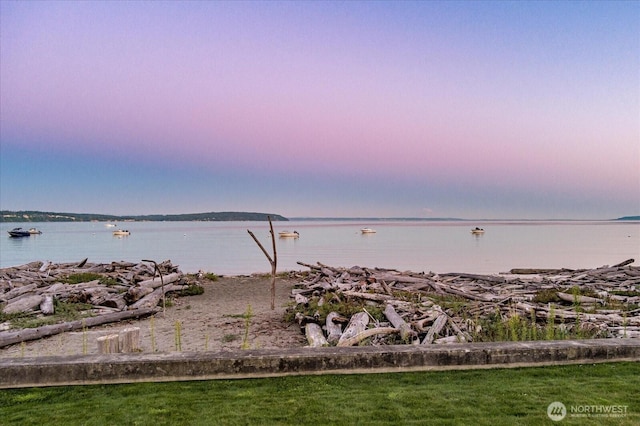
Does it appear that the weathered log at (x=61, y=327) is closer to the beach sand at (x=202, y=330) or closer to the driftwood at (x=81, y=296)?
the driftwood at (x=81, y=296)

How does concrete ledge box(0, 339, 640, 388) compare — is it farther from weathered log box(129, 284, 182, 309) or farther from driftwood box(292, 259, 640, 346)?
weathered log box(129, 284, 182, 309)

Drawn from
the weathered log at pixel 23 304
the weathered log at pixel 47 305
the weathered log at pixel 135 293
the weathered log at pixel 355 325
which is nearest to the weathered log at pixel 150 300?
the weathered log at pixel 135 293

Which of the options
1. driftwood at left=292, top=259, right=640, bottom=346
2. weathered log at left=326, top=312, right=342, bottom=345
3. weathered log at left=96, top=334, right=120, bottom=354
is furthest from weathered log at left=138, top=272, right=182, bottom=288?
weathered log at left=96, top=334, right=120, bottom=354

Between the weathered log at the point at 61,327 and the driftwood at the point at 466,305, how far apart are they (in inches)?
200

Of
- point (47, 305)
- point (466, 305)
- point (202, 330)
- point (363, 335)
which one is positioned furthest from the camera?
point (47, 305)

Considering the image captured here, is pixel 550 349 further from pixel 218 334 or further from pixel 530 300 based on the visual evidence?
pixel 530 300

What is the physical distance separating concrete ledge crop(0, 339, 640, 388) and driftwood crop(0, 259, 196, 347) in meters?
6.05

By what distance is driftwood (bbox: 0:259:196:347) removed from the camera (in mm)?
11695

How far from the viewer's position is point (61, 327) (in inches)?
447

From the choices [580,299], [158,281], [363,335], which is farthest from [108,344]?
[580,299]

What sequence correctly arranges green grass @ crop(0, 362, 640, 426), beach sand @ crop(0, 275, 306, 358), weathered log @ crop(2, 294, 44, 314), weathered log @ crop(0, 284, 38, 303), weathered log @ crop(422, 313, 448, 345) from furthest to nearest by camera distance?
weathered log @ crop(0, 284, 38, 303) < weathered log @ crop(2, 294, 44, 314) < beach sand @ crop(0, 275, 306, 358) < weathered log @ crop(422, 313, 448, 345) < green grass @ crop(0, 362, 640, 426)

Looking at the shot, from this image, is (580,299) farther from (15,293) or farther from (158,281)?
(15,293)

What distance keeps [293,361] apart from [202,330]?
23.9 ft

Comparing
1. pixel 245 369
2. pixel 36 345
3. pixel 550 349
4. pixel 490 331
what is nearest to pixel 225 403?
pixel 245 369
